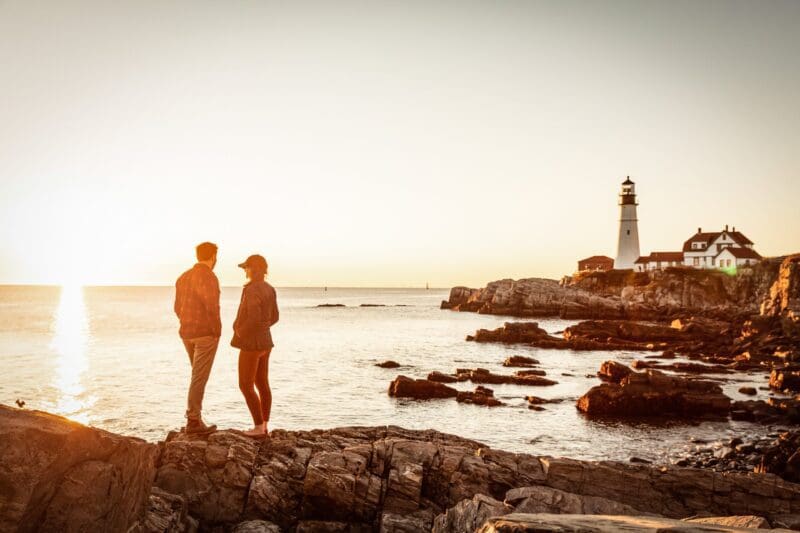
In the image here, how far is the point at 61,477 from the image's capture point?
5.24 metres

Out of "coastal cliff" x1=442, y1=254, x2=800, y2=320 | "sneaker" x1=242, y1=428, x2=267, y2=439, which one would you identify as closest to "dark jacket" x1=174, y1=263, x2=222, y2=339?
"sneaker" x1=242, y1=428, x2=267, y2=439

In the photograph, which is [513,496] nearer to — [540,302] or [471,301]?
[540,302]

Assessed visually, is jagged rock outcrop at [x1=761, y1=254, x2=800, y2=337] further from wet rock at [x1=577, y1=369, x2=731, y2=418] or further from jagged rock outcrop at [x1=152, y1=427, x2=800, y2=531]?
jagged rock outcrop at [x1=152, y1=427, x2=800, y2=531]

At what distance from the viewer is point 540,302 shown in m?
109

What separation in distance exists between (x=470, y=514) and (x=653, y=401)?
69.0 ft

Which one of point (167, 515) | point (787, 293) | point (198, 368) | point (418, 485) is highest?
point (787, 293)

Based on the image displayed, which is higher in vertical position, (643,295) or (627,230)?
(627,230)

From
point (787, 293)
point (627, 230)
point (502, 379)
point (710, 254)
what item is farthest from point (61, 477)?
point (710, 254)

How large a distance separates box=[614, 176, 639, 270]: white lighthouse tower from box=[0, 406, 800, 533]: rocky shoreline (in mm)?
116168

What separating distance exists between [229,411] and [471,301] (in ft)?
373

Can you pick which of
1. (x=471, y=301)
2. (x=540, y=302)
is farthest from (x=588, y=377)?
(x=471, y=301)

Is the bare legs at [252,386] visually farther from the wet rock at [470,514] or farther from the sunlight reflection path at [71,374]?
the sunlight reflection path at [71,374]

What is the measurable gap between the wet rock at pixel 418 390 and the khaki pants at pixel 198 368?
18657 mm

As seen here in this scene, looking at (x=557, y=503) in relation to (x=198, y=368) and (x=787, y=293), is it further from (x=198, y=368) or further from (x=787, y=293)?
(x=787, y=293)
